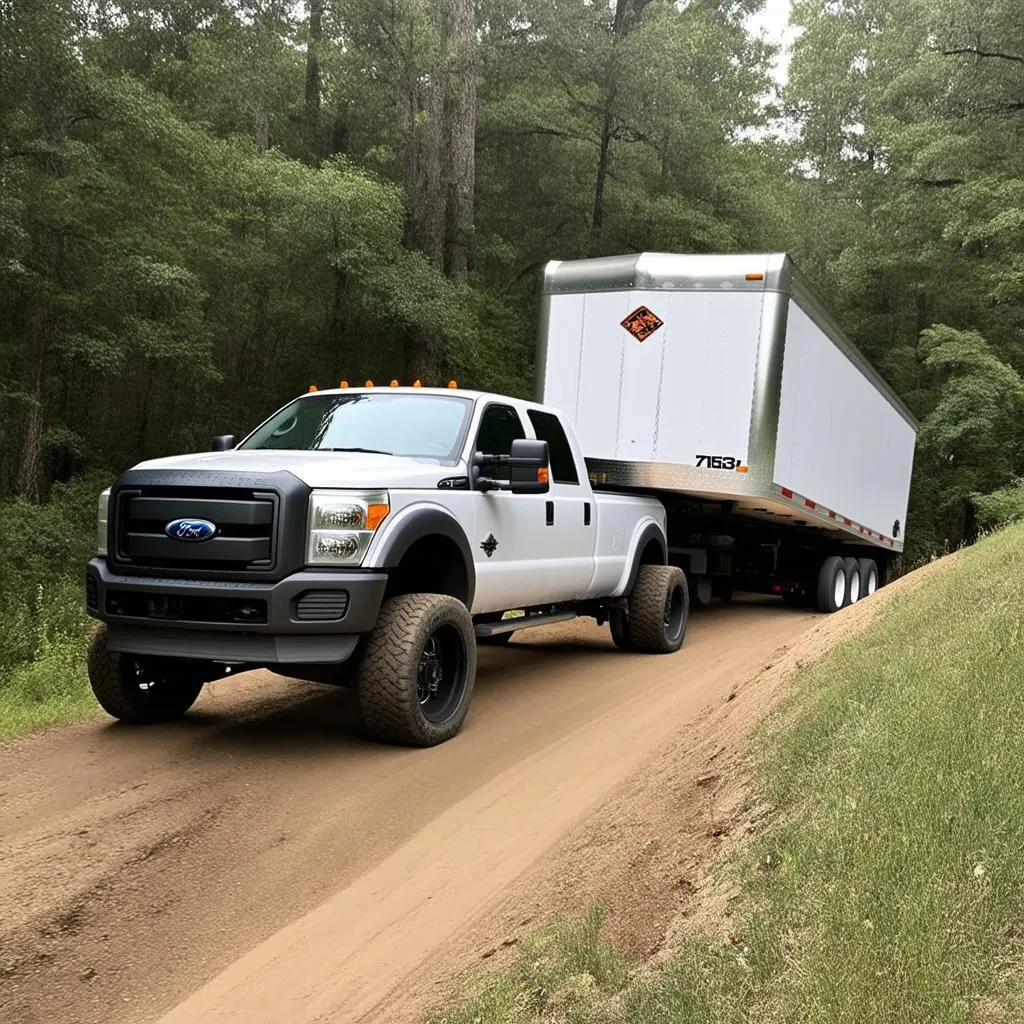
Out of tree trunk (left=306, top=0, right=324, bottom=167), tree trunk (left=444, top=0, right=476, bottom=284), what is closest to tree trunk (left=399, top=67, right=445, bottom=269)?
tree trunk (left=444, top=0, right=476, bottom=284)

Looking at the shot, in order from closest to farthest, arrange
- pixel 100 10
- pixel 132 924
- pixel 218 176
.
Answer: pixel 132 924
pixel 218 176
pixel 100 10

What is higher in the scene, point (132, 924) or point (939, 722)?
point (939, 722)

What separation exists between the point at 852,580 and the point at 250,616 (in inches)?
512

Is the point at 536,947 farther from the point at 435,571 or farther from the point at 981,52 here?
the point at 981,52

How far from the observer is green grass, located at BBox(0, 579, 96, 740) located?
6.67 m

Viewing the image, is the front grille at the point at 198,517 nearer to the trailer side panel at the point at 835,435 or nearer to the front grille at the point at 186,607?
the front grille at the point at 186,607

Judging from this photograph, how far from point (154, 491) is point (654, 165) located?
22845 mm

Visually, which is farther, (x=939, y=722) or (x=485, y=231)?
(x=485, y=231)

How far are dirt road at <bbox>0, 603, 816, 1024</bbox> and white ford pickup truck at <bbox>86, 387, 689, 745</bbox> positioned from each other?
0.44 m

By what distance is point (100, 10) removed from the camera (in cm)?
1827

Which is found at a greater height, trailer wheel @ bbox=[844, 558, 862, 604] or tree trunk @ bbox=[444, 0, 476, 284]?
tree trunk @ bbox=[444, 0, 476, 284]

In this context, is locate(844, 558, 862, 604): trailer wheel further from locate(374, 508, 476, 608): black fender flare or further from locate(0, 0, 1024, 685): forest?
locate(374, 508, 476, 608): black fender flare

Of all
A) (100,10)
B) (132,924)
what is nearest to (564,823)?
(132,924)

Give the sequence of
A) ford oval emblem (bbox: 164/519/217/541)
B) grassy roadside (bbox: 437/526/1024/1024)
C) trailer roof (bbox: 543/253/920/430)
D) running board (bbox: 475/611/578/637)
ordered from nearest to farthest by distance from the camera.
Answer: grassy roadside (bbox: 437/526/1024/1024)
ford oval emblem (bbox: 164/519/217/541)
running board (bbox: 475/611/578/637)
trailer roof (bbox: 543/253/920/430)
